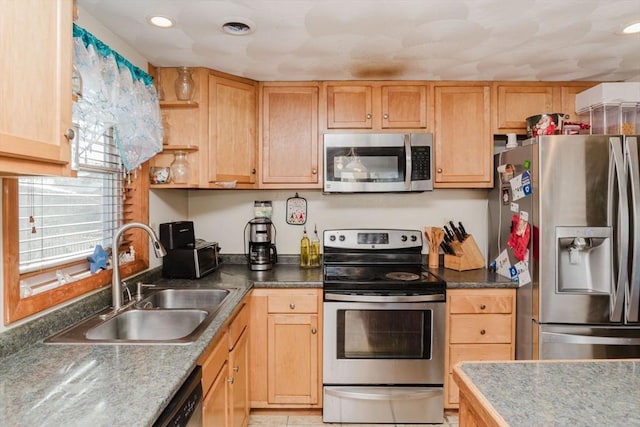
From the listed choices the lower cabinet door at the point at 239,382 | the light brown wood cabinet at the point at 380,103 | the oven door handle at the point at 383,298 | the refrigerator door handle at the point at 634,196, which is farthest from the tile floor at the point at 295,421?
the light brown wood cabinet at the point at 380,103

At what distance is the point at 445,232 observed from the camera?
2.79m

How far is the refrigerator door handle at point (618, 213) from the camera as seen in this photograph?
1.98 m

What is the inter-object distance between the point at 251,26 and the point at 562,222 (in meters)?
1.93

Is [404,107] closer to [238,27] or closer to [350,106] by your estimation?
[350,106]

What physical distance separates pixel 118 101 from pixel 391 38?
1405 millimetres

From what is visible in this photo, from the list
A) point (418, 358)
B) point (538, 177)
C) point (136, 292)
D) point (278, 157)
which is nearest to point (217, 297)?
point (136, 292)

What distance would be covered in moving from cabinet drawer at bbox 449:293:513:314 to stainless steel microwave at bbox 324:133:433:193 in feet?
2.44

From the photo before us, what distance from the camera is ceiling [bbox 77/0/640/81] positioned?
160 centimetres

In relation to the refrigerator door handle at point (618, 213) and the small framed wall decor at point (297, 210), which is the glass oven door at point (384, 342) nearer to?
the small framed wall decor at point (297, 210)

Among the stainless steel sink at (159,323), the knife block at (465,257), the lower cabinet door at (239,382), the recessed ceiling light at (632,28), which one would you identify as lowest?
the lower cabinet door at (239,382)

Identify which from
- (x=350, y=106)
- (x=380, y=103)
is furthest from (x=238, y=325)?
(x=380, y=103)

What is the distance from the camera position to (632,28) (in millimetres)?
1794

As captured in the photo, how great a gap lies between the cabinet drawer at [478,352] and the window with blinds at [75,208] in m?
2.10

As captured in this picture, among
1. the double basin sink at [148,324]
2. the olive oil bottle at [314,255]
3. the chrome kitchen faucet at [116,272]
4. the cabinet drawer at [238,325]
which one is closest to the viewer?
the double basin sink at [148,324]
